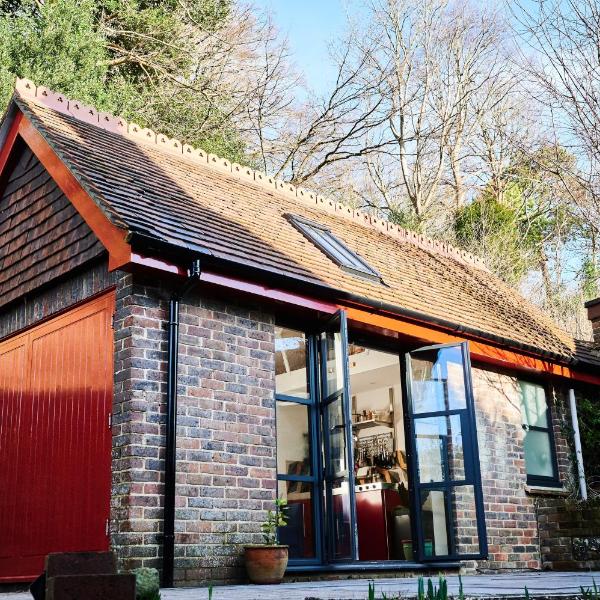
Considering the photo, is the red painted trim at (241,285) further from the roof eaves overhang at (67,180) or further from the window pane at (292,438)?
the window pane at (292,438)

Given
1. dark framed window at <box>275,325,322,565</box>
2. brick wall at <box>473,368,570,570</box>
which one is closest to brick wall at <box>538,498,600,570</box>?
brick wall at <box>473,368,570,570</box>

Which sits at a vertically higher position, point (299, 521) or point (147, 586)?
point (299, 521)

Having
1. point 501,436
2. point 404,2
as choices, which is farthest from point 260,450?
point 404,2

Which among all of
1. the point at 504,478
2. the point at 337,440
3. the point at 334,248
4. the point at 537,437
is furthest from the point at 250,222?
the point at 537,437

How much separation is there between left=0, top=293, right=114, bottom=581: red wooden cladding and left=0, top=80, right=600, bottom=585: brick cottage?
0.08 ft

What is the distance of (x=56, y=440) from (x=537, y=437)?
21.1 ft

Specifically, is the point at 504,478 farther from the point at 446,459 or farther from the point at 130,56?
the point at 130,56

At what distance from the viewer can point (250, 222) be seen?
8734 millimetres

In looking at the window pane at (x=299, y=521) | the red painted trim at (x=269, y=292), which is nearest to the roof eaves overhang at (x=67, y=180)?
the red painted trim at (x=269, y=292)

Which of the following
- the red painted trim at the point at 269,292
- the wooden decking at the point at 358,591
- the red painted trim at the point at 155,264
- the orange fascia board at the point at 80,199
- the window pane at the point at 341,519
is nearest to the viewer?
the wooden decking at the point at 358,591

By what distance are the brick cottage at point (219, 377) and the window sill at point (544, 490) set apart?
32 millimetres

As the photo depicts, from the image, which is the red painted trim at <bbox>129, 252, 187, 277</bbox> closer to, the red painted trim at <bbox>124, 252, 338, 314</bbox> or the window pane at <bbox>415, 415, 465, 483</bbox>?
the red painted trim at <bbox>124, 252, 338, 314</bbox>

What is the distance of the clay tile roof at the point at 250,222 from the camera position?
7262 mm

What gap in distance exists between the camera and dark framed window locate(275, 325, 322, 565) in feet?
25.0
